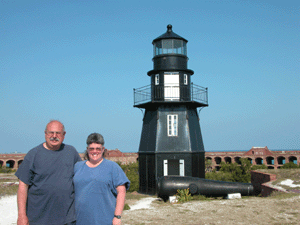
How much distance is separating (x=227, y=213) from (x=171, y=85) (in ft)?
36.2

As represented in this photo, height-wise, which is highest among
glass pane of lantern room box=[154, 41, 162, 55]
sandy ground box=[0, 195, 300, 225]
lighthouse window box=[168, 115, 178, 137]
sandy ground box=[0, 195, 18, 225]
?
glass pane of lantern room box=[154, 41, 162, 55]

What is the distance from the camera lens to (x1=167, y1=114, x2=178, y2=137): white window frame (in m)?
19.4

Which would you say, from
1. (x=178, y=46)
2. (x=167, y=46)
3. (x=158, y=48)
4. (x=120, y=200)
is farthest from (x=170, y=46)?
(x=120, y=200)

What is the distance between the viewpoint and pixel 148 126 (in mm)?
20453

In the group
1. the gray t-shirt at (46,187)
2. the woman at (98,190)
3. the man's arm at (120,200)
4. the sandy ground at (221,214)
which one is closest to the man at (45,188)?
the gray t-shirt at (46,187)

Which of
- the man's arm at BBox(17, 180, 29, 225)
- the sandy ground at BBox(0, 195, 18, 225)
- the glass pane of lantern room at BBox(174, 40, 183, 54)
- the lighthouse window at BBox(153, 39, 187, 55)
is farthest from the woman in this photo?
the glass pane of lantern room at BBox(174, 40, 183, 54)

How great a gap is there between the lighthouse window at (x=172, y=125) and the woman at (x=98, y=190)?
612 inches

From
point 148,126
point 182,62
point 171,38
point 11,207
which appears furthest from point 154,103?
point 11,207

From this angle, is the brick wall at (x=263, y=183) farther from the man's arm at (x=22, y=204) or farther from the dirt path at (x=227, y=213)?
the man's arm at (x=22, y=204)

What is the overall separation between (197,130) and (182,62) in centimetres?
508

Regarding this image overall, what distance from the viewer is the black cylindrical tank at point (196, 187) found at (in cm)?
1416

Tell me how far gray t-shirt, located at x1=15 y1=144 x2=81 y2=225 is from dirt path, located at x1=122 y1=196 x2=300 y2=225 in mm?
5681

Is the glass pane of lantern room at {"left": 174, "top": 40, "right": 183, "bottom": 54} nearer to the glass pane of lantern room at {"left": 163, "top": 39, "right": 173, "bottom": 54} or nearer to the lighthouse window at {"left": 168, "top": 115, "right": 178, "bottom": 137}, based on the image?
the glass pane of lantern room at {"left": 163, "top": 39, "right": 173, "bottom": 54}

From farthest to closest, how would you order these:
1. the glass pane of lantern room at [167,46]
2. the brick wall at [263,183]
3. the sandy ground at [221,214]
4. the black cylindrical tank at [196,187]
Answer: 1. the glass pane of lantern room at [167,46]
2. the brick wall at [263,183]
3. the black cylindrical tank at [196,187]
4. the sandy ground at [221,214]
